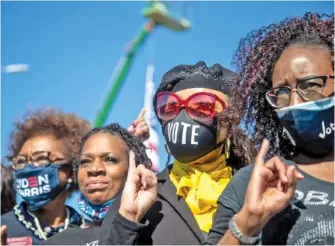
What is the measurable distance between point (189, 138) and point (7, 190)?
2924mm

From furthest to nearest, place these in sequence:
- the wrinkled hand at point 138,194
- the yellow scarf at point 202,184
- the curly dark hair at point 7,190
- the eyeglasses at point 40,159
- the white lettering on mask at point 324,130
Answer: the curly dark hair at point 7,190, the eyeglasses at point 40,159, the yellow scarf at point 202,184, the wrinkled hand at point 138,194, the white lettering on mask at point 324,130

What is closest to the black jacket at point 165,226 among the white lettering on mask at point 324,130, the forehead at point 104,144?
the white lettering on mask at point 324,130

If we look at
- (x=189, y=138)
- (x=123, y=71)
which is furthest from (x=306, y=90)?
(x=123, y=71)

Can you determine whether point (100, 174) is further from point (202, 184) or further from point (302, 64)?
point (302, 64)

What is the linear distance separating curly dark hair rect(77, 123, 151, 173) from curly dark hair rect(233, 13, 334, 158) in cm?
153

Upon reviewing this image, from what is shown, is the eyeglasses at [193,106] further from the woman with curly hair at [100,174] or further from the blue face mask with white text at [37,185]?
the blue face mask with white text at [37,185]

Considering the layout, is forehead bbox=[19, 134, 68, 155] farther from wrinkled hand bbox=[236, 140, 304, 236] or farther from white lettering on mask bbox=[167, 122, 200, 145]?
wrinkled hand bbox=[236, 140, 304, 236]

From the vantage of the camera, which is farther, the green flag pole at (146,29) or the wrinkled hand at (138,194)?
the green flag pole at (146,29)

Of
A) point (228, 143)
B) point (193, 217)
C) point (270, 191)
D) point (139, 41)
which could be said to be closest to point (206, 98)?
point (228, 143)

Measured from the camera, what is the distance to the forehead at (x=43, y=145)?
187 inches

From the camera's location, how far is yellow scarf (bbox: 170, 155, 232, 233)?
2709 millimetres

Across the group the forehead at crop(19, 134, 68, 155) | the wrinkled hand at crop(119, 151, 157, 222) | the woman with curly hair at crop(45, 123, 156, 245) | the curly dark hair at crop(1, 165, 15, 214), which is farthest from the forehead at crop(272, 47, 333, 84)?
the curly dark hair at crop(1, 165, 15, 214)

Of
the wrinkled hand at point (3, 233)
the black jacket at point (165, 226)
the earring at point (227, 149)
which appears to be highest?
the earring at point (227, 149)

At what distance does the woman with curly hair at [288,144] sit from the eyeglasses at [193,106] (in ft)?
1.21
